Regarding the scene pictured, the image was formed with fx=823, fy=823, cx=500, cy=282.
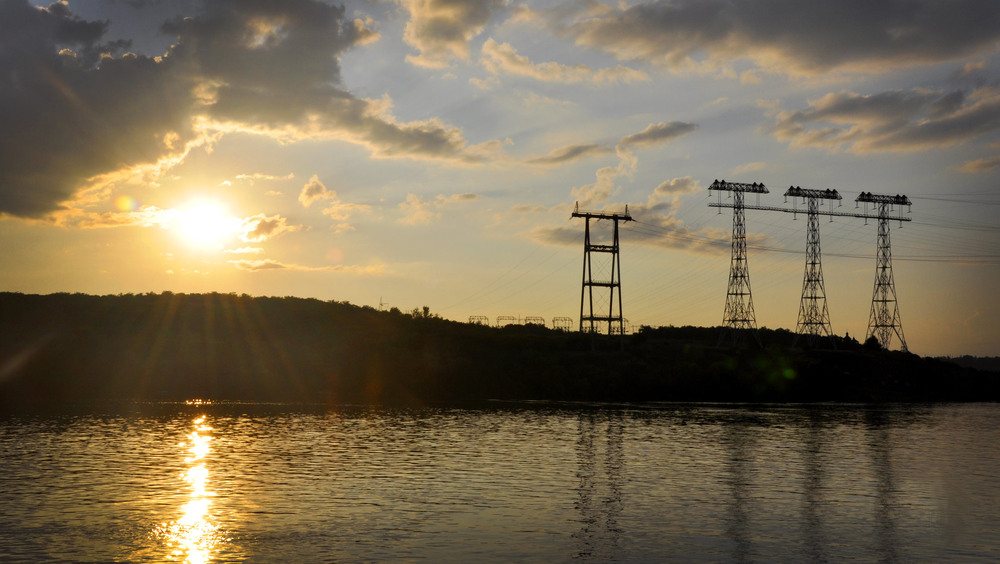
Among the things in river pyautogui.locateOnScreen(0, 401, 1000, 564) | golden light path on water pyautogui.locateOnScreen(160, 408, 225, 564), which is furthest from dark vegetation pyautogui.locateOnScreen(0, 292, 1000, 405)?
golden light path on water pyautogui.locateOnScreen(160, 408, 225, 564)

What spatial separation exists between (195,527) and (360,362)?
3703 inches

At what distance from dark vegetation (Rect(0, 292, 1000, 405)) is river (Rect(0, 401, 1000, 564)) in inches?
1524

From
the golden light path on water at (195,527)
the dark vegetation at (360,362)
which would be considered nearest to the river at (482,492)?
the golden light path on water at (195,527)

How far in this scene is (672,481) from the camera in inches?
1900

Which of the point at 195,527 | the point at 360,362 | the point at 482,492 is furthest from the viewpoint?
the point at 360,362

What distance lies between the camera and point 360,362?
126750 millimetres

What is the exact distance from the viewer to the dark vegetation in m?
118

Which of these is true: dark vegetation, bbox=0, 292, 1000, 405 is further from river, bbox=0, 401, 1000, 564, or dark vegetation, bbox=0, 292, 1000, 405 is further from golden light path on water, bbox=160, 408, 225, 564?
golden light path on water, bbox=160, 408, 225, 564

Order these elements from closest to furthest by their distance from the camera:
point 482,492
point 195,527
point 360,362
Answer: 1. point 195,527
2. point 482,492
3. point 360,362

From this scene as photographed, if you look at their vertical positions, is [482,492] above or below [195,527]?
below

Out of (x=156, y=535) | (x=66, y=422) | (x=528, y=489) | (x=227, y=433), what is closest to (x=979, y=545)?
(x=528, y=489)

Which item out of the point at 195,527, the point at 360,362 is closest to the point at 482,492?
the point at 195,527

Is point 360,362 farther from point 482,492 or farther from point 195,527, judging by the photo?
point 195,527

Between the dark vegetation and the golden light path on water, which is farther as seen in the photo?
the dark vegetation
